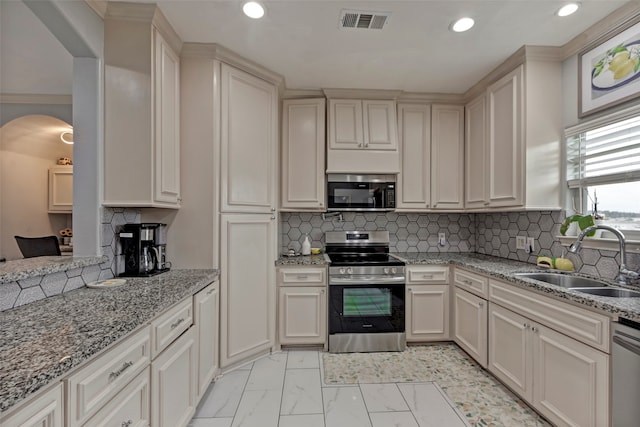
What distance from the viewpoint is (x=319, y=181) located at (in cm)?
295

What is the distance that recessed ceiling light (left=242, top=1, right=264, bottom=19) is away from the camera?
174 cm

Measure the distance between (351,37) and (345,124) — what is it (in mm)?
941

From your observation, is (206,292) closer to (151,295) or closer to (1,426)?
(151,295)

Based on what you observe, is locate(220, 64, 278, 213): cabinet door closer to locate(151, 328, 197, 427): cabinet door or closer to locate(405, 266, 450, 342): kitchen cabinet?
locate(151, 328, 197, 427): cabinet door

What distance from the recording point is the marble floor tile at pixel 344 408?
177 centimetres

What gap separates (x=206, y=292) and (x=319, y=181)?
1.52 m

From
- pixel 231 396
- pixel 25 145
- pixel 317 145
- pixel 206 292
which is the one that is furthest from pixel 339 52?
pixel 25 145

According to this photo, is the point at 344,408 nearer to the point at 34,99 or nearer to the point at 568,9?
the point at 568,9

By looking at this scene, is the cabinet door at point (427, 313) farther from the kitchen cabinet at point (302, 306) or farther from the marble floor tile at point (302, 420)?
the marble floor tile at point (302, 420)

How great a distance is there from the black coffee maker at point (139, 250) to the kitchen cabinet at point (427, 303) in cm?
217

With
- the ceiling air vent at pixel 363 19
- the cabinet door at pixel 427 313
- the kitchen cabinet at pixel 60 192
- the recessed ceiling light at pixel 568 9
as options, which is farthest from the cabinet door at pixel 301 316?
→ the kitchen cabinet at pixel 60 192

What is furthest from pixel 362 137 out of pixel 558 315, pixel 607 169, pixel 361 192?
pixel 558 315

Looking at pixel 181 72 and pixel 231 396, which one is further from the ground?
pixel 181 72

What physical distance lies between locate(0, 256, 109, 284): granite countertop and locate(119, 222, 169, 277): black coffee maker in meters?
0.17
